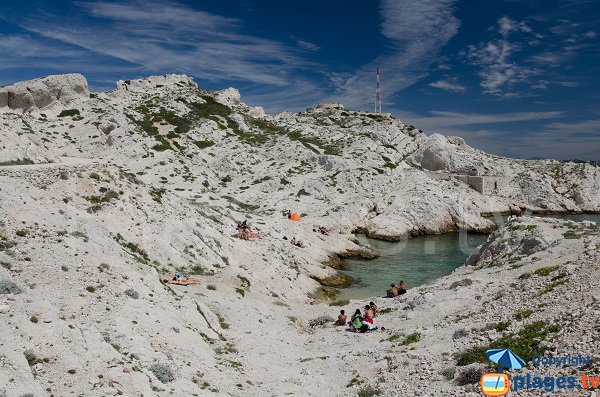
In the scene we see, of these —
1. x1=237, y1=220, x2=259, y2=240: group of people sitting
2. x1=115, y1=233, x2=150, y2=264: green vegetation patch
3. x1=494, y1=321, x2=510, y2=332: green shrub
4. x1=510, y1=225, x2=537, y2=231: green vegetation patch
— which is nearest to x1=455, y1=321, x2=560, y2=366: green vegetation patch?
x1=494, y1=321, x2=510, y2=332: green shrub

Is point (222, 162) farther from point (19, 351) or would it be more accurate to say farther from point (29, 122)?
point (19, 351)

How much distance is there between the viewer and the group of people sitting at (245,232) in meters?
40.7

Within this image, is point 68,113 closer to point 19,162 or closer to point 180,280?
point 19,162

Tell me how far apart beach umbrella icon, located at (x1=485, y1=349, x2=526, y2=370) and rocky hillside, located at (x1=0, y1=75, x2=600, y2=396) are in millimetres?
6726

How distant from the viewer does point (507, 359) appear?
13.0m

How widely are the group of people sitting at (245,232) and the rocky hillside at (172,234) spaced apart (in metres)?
0.87

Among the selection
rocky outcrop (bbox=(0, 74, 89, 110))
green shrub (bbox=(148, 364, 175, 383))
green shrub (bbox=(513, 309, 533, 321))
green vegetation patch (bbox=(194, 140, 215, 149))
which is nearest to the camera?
green shrub (bbox=(148, 364, 175, 383))

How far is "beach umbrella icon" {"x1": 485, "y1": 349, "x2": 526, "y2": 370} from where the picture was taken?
1277cm

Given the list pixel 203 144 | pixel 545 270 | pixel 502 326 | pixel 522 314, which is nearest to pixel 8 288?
pixel 502 326

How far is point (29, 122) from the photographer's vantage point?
3105 inches

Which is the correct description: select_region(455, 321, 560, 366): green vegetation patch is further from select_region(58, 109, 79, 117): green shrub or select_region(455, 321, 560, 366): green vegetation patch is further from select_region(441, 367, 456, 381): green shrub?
select_region(58, 109, 79, 117): green shrub

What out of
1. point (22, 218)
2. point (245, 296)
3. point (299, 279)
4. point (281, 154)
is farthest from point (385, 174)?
Answer: point (22, 218)

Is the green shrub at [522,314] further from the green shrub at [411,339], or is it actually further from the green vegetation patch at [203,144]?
the green vegetation patch at [203,144]

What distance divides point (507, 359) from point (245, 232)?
30744mm
